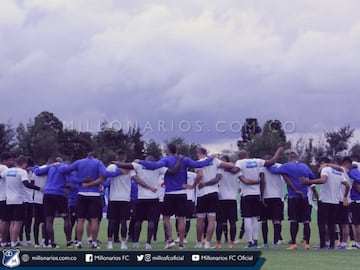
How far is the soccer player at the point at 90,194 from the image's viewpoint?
73.0ft

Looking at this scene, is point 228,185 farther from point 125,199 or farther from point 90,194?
point 90,194

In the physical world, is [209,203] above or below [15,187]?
below

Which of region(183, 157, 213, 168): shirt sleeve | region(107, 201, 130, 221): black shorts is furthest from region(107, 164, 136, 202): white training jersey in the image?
region(183, 157, 213, 168): shirt sleeve

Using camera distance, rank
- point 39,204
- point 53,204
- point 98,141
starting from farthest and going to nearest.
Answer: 1. point 98,141
2. point 39,204
3. point 53,204

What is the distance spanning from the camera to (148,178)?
22.7 meters

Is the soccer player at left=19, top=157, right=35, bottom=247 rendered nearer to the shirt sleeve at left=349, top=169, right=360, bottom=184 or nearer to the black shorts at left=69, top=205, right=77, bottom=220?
the black shorts at left=69, top=205, right=77, bottom=220

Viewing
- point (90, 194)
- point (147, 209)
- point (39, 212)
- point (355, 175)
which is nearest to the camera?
point (90, 194)

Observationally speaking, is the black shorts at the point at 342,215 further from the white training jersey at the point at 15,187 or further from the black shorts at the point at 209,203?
the white training jersey at the point at 15,187

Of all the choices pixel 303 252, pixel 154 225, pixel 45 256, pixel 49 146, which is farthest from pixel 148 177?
pixel 49 146

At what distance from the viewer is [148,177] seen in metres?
22.7

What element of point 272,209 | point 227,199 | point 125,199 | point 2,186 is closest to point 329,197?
point 272,209

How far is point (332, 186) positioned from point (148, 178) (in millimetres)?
4723

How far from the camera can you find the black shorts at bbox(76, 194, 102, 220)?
22.4 meters

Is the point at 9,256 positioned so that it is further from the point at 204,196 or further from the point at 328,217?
the point at 328,217
